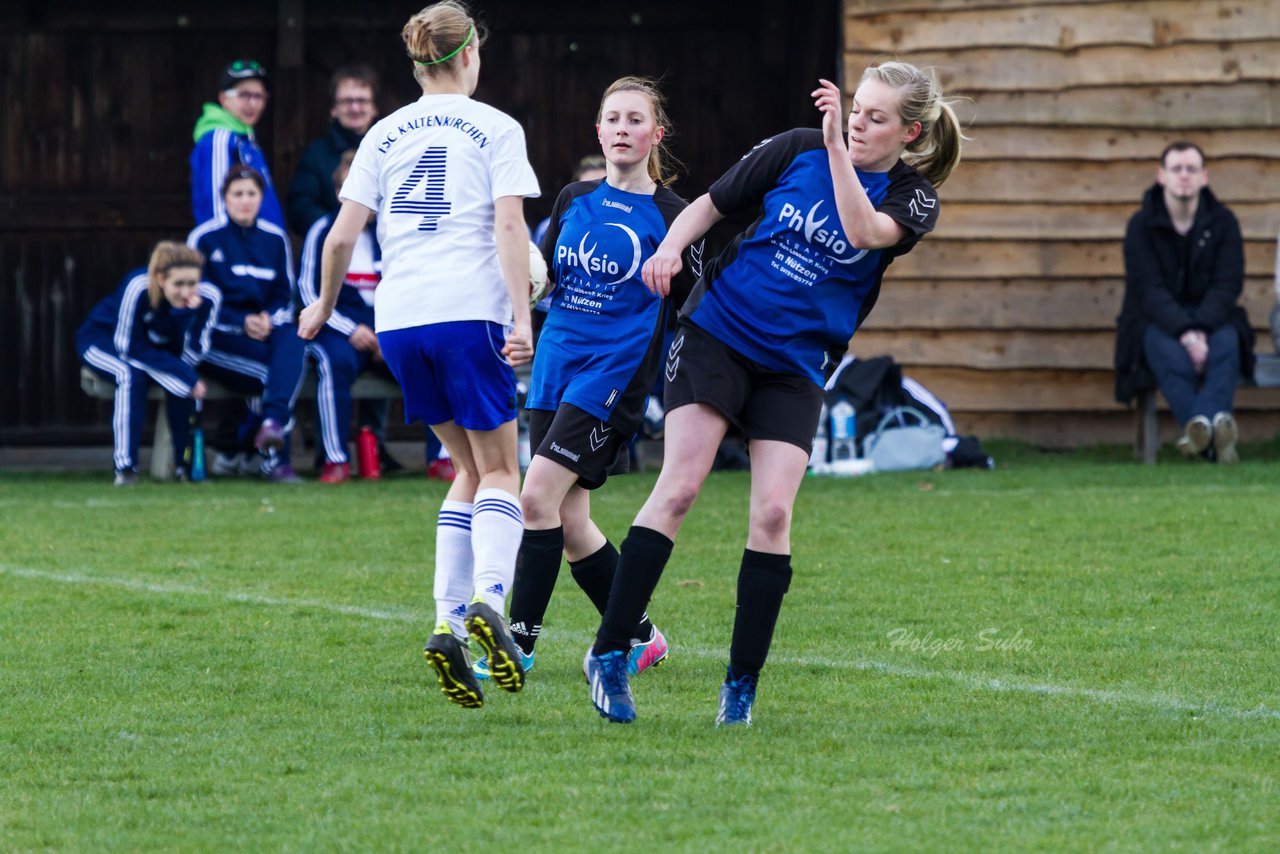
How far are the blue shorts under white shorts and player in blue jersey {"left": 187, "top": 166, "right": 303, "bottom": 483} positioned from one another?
605cm

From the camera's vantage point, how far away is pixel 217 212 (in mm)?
11227

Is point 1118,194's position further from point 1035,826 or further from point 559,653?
point 1035,826

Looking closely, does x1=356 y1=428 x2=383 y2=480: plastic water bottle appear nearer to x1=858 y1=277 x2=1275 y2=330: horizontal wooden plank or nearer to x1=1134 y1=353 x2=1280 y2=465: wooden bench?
x1=858 y1=277 x2=1275 y2=330: horizontal wooden plank

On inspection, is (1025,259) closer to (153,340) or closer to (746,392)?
(153,340)

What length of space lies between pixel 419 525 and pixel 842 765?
16.5 ft

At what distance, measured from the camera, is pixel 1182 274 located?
11570 millimetres

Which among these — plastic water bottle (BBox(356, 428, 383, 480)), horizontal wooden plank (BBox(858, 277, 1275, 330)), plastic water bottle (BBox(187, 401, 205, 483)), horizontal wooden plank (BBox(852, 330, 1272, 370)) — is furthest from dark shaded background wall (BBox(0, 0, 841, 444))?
plastic water bottle (BBox(356, 428, 383, 480))

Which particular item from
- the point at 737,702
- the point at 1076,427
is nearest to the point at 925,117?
the point at 737,702

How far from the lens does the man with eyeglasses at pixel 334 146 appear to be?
11531mm

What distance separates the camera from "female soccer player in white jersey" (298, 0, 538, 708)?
4957 millimetres

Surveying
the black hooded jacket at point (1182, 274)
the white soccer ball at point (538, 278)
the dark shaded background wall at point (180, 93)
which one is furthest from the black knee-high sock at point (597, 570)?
the dark shaded background wall at point (180, 93)

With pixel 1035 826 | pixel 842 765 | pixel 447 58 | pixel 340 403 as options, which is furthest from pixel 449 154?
pixel 340 403

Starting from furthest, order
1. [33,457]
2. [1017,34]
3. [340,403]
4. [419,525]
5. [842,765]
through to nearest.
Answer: [33,457], [1017,34], [340,403], [419,525], [842,765]

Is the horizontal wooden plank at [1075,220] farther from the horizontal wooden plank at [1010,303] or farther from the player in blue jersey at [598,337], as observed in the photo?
the player in blue jersey at [598,337]
